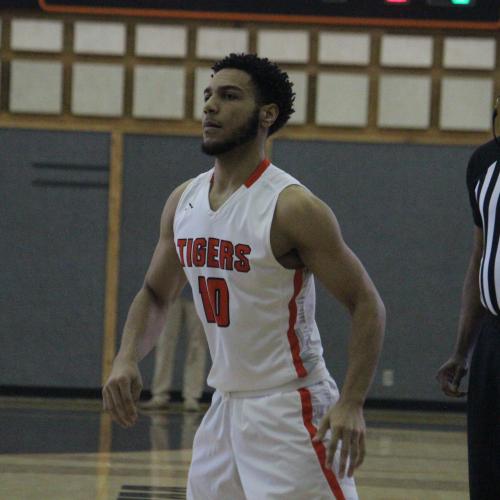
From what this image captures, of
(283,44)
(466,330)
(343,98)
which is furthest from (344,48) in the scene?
(466,330)

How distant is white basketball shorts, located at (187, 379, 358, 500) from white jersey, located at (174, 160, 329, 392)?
6 cm

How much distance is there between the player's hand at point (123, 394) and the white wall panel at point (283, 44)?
7192mm

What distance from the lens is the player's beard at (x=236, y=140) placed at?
3.16 meters

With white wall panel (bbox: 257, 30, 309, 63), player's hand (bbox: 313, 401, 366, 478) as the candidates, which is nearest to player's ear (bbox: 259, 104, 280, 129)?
player's hand (bbox: 313, 401, 366, 478)

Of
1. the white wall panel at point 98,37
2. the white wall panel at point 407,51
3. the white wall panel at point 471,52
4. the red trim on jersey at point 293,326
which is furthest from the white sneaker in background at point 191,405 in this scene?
the red trim on jersey at point 293,326

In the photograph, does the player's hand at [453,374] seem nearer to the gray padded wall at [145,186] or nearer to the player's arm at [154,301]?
the player's arm at [154,301]

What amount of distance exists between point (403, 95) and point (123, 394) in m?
7.48

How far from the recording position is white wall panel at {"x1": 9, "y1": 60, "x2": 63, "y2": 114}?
10.1 m

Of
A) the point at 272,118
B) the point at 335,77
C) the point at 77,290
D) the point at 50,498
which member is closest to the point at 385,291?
the point at 335,77

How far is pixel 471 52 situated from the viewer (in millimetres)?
10055

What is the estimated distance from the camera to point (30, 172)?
10.2 meters

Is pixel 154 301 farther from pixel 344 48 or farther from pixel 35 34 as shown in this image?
pixel 35 34

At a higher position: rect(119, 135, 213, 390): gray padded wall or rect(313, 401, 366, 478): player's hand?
rect(119, 135, 213, 390): gray padded wall

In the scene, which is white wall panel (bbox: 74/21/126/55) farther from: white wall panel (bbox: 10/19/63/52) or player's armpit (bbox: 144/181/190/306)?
player's armpit (bbox: 144/181/190/306)
